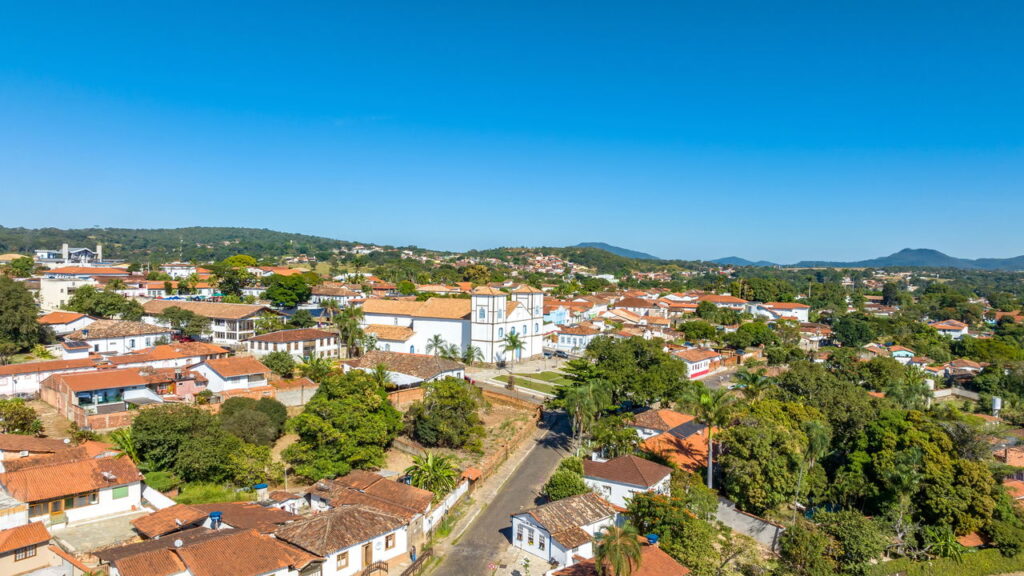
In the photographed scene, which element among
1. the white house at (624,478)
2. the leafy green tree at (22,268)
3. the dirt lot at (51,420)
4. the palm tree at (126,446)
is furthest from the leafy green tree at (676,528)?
the leafy green tree at (22,268)

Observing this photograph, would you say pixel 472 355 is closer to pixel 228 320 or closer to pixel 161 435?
pixel 228 320

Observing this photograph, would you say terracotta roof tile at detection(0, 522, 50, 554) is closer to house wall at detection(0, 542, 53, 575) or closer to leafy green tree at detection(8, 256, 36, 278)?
house wall at detection(0, 542, 53, 575)

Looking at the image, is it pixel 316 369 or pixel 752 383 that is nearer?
pixel 752 383

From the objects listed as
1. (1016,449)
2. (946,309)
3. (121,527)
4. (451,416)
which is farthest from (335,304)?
(946,309)

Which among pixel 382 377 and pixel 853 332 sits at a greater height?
pixel 382 377

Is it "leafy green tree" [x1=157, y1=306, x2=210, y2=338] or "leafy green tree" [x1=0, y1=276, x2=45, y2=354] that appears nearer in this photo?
"leafy green tree" [x1=0, y1=276, x2=45, y2=354]

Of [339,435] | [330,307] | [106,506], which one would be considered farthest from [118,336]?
[339,435]

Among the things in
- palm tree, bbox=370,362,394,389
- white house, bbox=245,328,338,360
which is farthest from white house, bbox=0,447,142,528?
white house, bbox=245,328,338,360
